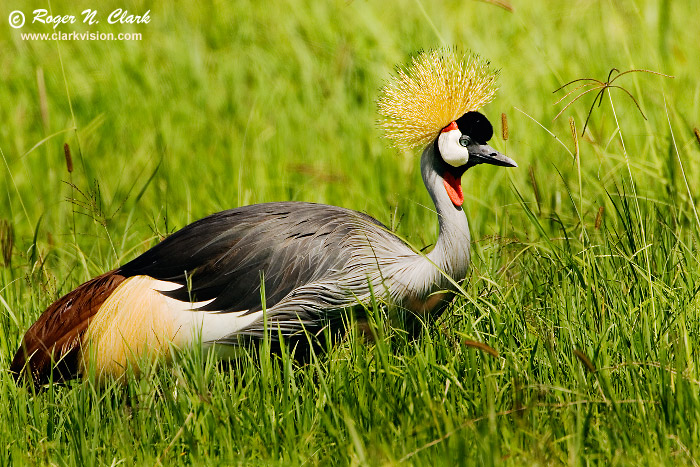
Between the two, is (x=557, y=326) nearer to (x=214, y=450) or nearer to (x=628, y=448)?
(x=628, y=448)

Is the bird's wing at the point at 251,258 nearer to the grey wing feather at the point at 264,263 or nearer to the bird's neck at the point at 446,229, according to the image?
the grey wing feather at the point at 264,263

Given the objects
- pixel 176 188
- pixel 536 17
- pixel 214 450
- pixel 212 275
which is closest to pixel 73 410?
pixel 214 450

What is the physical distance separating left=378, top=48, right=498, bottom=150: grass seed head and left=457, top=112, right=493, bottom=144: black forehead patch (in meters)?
0.09

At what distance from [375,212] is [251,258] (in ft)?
5.02

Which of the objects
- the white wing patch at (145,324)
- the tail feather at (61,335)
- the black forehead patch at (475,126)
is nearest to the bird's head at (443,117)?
the black forehead patch at (475,126)

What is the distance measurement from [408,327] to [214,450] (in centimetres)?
99

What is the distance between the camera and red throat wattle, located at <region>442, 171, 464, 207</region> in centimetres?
340

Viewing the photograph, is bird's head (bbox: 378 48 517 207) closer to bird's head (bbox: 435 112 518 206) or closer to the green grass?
bird's head (bbox: 435 112 518 206)

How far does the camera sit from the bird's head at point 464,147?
11.1 ft

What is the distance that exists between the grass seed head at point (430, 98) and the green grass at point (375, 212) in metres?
0.16
